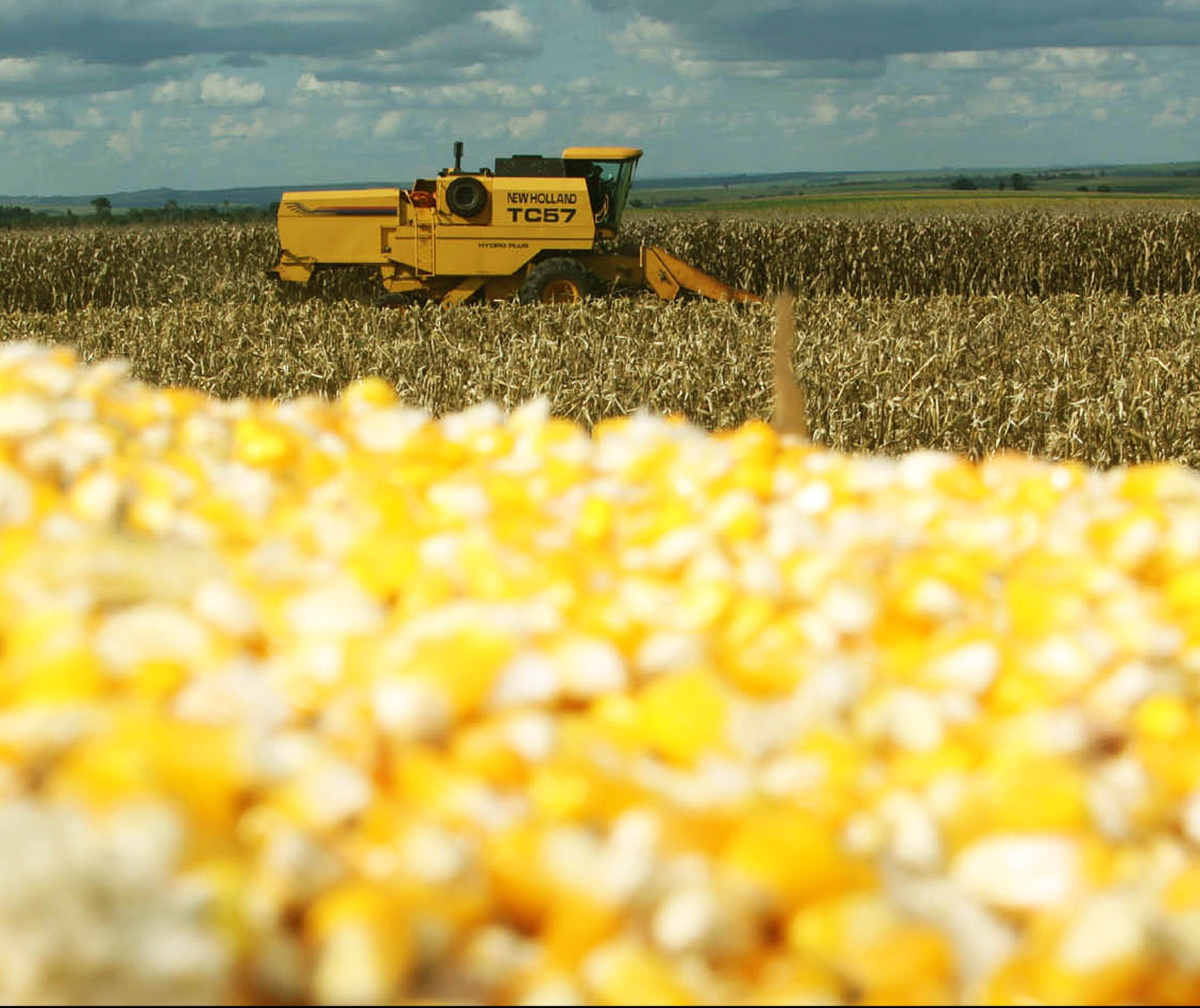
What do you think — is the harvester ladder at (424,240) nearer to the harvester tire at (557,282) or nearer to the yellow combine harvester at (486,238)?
the yellow combine harvester at (486,238)

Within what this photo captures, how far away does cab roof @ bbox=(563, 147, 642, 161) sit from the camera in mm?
13031

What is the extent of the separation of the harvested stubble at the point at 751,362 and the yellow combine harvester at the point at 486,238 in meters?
1.40

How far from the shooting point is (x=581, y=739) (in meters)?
1.08

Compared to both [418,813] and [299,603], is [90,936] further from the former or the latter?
[299,603]

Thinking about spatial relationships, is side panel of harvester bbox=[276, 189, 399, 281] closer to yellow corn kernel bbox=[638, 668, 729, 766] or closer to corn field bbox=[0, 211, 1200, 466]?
corn field bbox=[0, 211, 1200, 466]

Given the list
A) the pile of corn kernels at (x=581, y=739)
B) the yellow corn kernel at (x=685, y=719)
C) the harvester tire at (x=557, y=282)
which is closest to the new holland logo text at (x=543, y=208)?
the harvester tire at (x=557, y=282)

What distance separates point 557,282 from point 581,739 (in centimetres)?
1157

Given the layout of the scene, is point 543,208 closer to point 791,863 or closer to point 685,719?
point 685,719

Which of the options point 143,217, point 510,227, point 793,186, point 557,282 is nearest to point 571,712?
point 557,282

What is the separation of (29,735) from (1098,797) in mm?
886

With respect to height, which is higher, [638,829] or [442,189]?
[442,189]

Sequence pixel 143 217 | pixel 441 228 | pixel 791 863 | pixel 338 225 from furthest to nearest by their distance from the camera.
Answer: pixel 143 217 → pixel 338 225 → pixel 441 228 → pixel 791 863

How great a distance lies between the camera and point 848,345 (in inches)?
310

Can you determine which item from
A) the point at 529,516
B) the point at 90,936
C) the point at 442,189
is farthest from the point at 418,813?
the point at 442,189
